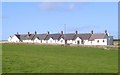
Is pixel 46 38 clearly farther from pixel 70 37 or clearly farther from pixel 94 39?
pixel 94 39

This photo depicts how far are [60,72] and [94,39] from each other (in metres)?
108

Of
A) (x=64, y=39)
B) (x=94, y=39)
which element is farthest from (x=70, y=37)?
(x=94, y=39)

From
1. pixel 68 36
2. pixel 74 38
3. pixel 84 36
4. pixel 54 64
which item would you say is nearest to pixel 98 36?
pixel 84 36

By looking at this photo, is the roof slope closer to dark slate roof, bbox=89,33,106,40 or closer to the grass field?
dark slate roof, bbox=89,33,106,40

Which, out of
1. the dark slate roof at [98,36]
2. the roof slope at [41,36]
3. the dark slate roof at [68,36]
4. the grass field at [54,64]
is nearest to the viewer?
the grass field at [54,64]

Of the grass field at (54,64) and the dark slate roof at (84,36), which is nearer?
the grass field at (54,64)

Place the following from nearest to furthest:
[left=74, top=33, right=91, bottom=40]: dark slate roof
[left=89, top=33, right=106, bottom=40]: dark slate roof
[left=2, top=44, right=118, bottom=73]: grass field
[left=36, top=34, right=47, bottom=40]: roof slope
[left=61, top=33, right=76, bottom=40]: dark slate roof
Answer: [left=2, top=44, right=118, bottom=73]: grass field
[left=89, top=33, right=106, bottom=40]: dark slate roof
[left=74, top=33, right=91, bottom=40]: dark slate roof
[left=61, top=33, right=76, bottom=40]: dark slate roof
[left=36, top=34, right=47, bottom=40]: roof slope

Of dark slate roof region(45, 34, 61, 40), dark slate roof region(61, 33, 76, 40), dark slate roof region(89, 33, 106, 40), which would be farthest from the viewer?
→ dark slate roof region(45, 34, 61, 40)

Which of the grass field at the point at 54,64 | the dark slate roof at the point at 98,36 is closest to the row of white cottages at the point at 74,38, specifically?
the dark slate roof at the point at 98,36

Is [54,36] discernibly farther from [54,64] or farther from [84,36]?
[54,64]

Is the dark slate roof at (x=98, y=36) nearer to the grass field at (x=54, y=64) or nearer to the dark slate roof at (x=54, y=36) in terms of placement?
the dark slate roof at (x=54, y=36)

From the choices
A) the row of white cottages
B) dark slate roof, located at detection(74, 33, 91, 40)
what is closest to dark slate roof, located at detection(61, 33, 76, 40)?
the row of white cottages

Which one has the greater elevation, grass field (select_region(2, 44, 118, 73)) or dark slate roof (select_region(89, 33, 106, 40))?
dark slate roof (select_region(89, 33, 106, 40))

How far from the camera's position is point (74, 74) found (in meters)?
22.6
